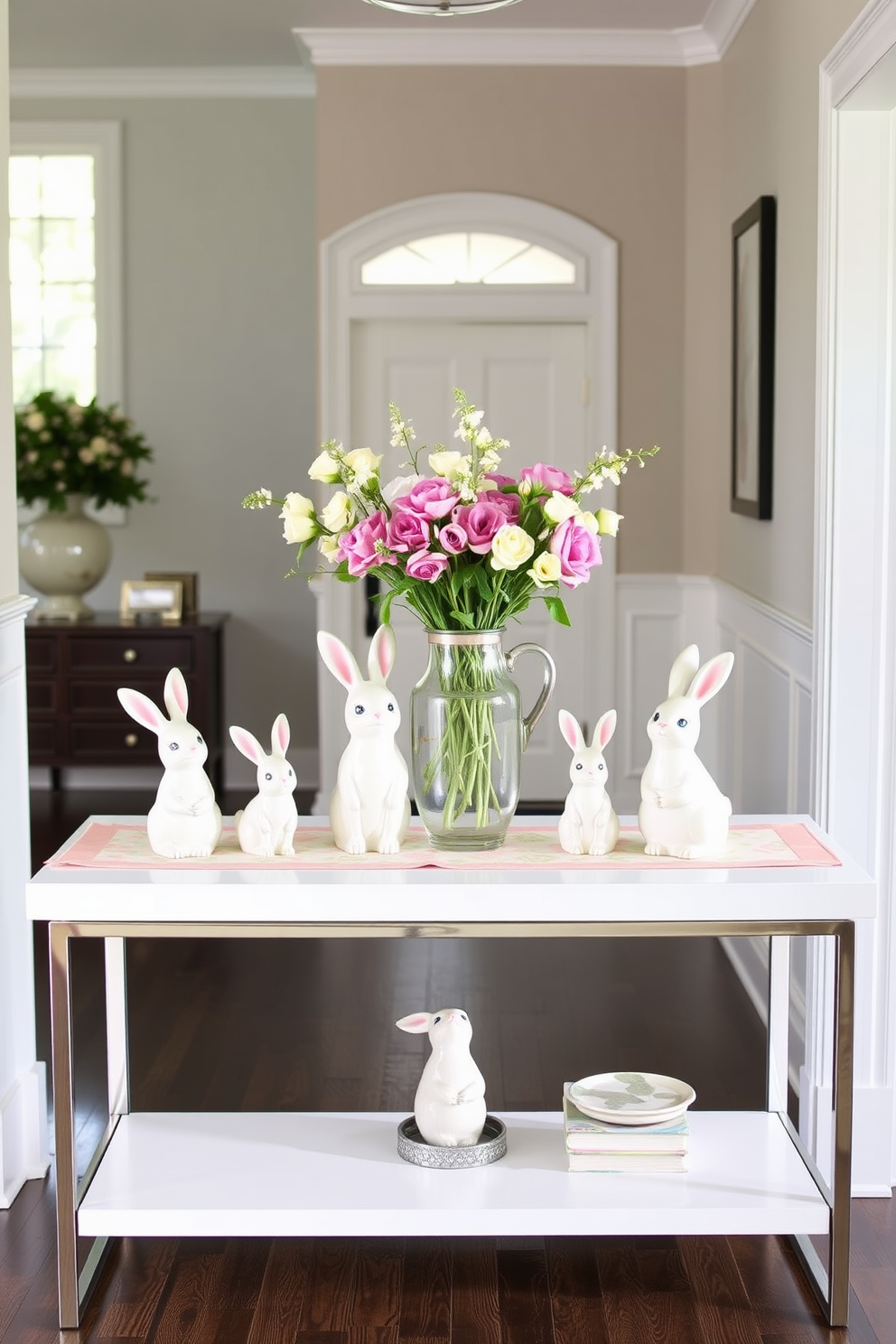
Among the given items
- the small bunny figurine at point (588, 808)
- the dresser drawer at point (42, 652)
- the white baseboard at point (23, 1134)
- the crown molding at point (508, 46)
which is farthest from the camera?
the dresser drawer at point (42, 652)

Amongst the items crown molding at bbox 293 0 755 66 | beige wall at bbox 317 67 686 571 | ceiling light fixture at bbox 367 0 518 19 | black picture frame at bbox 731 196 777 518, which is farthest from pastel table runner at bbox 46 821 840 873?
crown molding at bbox 293 0 755 66

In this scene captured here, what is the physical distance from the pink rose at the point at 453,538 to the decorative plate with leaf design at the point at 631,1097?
1.01 metres

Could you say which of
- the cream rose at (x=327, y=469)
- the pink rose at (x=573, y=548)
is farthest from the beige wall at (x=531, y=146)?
the pink rose at (x=573, y=548)

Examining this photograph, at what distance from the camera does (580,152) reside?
5812 mm

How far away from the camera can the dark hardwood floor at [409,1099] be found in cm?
251

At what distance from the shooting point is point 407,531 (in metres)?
2.29

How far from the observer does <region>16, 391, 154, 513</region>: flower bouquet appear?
624 cm

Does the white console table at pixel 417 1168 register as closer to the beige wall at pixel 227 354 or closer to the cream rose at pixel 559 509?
the cream rose at pixel 559 509

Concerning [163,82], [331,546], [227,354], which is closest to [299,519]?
[331,546]

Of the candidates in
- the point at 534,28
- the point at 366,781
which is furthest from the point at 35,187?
the point at 366,781

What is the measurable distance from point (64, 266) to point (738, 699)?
3.77 meters

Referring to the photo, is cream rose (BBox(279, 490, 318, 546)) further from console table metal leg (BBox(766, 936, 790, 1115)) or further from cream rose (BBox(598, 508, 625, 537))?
console table metal leg (BBox(766, 936, 790, 1115))

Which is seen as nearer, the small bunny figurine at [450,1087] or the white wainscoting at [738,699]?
the small bunny figurine at [450,1087]

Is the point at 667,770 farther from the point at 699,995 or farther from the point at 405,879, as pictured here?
the point at 699,995
